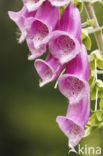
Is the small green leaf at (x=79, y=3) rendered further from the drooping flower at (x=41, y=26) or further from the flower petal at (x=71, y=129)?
the flower petal at (x=71, y=129)

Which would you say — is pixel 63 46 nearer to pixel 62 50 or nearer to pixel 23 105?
pixel 62 50

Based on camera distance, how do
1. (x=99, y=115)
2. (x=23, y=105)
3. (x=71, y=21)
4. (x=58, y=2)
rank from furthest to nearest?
1. (x=23, y=105)
2. (x=99, y=115)
3. (x=71, y=21)
4. (x=58, y=2)

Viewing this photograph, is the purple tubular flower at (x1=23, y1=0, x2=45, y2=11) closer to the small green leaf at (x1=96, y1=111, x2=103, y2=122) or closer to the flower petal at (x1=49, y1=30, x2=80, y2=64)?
the flower petal at (x1=49, y1=30, x2=80, y2=64)

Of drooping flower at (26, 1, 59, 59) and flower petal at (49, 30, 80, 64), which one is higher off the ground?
drooping flower at (26, 1, 59, 59)

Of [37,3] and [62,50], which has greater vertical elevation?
[37,3]

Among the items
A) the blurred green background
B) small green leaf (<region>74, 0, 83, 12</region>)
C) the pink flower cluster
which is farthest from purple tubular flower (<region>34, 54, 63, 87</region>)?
the blurred green background

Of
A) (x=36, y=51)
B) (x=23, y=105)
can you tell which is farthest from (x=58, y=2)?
(x=23, y=105)
